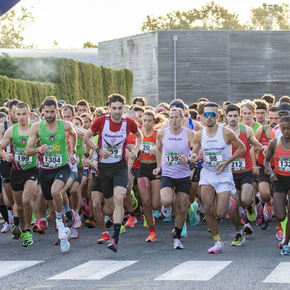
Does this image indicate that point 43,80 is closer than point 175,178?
No

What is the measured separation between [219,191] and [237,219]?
87 cm

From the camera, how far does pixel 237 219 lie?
379 inches

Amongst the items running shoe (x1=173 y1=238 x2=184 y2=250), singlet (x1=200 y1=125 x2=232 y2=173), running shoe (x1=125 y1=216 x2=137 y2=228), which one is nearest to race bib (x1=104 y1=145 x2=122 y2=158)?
singlet (x1=200 y1=125 x2=232 y2=173)

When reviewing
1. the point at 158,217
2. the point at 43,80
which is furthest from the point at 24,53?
the point at 158,217

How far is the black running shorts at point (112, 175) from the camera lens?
9.20 meters

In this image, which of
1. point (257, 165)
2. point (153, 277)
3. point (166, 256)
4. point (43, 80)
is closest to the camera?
A: point (153, 277)

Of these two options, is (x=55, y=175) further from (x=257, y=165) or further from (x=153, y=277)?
(x=257, y=165)

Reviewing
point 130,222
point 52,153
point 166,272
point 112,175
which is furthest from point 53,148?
point 130,222

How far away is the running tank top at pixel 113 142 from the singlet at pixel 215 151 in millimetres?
1137

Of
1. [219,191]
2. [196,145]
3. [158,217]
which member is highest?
[196,145]

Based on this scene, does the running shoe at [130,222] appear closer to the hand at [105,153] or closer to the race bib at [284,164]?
the hand at [105,153]

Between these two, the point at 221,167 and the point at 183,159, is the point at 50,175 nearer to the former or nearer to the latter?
the point at 183,159

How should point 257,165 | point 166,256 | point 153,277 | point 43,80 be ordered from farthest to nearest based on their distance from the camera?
point 43,80 < point 257,165 < point 166,256 < point 153,277

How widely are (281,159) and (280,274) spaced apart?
7.69ft
